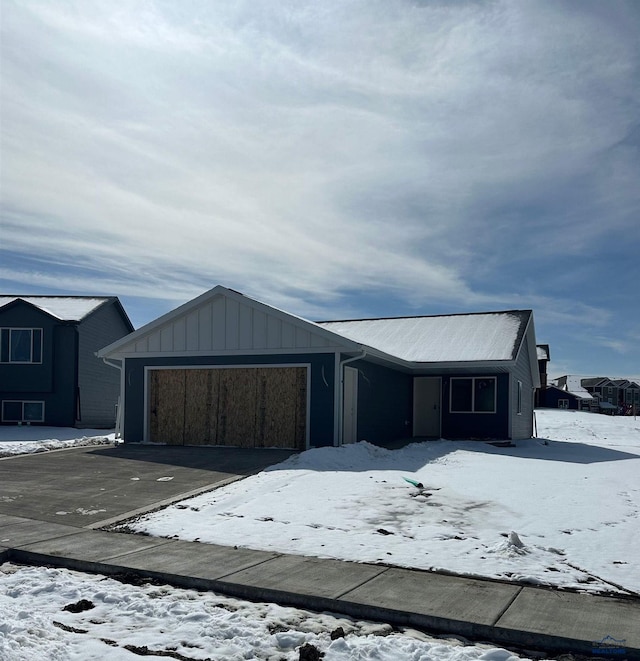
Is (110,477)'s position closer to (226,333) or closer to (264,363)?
(264,363)

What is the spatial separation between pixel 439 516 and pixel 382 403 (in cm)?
1069

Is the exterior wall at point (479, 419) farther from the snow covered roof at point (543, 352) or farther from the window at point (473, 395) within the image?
the snow covered roof at point (543, 352)

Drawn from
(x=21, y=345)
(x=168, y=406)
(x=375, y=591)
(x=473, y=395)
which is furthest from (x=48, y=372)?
(x=375, y=591)

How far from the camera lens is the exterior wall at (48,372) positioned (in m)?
27.2

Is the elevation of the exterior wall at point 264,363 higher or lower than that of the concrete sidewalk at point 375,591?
higher

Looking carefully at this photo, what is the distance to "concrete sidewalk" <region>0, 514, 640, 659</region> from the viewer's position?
496cm

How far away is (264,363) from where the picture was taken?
16.8 m

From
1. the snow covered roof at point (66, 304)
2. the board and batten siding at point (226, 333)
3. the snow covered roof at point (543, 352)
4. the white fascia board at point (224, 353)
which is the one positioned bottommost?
the white fascia board at point (224, 353)

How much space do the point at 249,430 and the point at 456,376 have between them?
8267mm

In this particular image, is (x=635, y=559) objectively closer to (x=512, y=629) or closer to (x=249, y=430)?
(x=512, y=629)

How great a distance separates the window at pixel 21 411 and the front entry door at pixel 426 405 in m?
15.3

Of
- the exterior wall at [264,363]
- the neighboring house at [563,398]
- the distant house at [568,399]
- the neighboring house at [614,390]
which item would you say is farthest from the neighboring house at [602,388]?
the exterior wall at [264,363]

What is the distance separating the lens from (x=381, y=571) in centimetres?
655

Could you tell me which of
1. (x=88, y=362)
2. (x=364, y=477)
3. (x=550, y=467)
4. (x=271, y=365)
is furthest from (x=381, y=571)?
(x=88, y=362)
